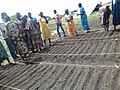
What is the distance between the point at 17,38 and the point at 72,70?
345 centimetres

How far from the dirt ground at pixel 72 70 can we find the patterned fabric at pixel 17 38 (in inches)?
18.5

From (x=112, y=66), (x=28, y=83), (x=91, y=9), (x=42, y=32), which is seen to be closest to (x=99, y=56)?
(x=112, y=66)

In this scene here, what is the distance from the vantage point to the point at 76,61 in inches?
258

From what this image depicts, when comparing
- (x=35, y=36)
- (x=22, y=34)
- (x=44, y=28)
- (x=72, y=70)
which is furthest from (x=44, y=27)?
(x=72, y=70)

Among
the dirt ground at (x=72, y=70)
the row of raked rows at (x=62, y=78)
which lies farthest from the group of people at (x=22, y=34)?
the row of raked rows at (x=62, y=78)

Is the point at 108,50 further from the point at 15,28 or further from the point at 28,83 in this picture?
the point at 15,28

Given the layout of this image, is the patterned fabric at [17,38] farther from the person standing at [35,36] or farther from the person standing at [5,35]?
the person standing at [35,36]

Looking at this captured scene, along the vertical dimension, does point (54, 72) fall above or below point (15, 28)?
below

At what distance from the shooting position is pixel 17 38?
8.40 m

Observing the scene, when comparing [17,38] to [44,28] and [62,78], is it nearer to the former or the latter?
[44,28]

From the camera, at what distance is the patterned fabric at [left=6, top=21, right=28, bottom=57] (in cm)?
821

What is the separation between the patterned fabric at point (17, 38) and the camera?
8211mm

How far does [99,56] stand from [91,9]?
1289 cm

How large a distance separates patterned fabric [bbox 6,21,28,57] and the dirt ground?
0.47 m
